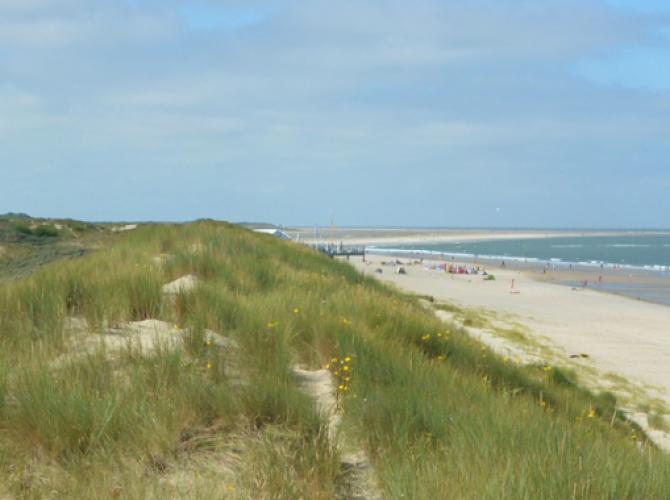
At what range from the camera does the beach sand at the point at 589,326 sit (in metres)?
13.1

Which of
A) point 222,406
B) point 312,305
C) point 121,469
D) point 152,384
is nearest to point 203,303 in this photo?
point 312,305

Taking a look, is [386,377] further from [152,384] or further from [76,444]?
[76,444]

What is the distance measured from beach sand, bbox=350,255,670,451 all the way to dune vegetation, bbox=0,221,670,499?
4.97m

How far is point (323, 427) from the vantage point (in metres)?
3.82

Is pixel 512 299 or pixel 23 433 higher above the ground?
pixel 23 433

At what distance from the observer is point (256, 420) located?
13.0 feet

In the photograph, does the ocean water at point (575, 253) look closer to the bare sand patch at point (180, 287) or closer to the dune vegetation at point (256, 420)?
the bare sand patch at point (180, 287)

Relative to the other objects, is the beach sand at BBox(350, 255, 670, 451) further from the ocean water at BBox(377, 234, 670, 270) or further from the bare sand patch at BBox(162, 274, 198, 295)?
the ocean water at BBox(377, 234, 670, 270)

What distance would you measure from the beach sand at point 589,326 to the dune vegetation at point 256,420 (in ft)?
16.3

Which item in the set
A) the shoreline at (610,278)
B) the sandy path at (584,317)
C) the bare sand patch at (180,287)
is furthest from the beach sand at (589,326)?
the bare sand patch at (180,287)

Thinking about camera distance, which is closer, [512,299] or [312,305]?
[312,305]

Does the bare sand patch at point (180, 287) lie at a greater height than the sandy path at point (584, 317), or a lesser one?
greater

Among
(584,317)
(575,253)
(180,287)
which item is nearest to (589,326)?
(584,317)

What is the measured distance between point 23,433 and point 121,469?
0.63m
